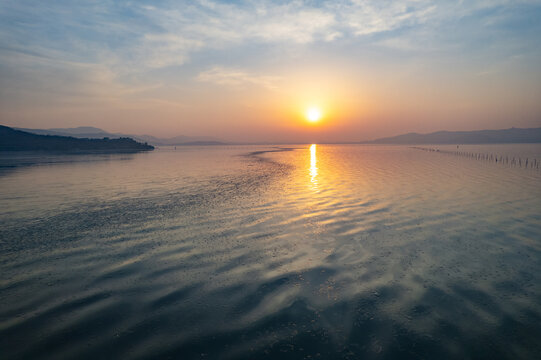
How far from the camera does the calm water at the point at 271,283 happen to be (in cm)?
754

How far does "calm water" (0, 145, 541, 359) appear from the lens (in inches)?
297

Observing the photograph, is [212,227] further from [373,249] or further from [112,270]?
[373,249]

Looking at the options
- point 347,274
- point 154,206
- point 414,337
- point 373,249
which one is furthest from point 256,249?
point 154,206

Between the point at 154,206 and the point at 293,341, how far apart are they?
20047 millimetres

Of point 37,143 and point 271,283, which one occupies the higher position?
point 37,143

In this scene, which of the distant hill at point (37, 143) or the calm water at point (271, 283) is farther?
the distant hill at point (37, 143)

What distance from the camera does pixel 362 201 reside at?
26016 mm

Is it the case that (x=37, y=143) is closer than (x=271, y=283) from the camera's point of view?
No

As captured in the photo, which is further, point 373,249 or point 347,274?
point 373,249

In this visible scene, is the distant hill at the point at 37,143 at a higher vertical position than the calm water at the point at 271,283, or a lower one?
higher

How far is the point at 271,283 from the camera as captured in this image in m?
10.9

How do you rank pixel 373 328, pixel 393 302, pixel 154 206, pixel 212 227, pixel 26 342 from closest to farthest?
pixel 26 342, pixel 373 328, pixel 393 302, pixel 212 227, pixel 154 206

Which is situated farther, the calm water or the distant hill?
the distant hill

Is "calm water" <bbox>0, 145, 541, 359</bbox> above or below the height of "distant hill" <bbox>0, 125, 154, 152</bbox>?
below
